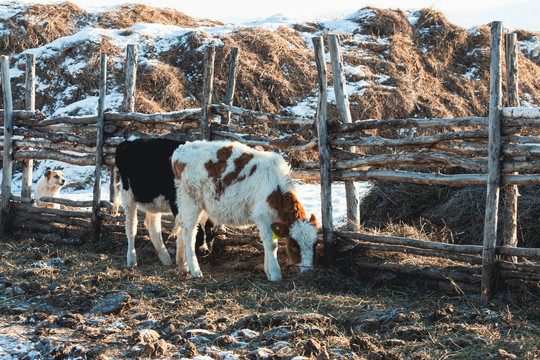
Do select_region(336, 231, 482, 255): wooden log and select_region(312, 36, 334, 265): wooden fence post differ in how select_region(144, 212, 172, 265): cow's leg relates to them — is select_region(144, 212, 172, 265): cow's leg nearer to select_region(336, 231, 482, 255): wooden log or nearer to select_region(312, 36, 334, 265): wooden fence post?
select_region(312, 36, 334, 265): wooden fence post

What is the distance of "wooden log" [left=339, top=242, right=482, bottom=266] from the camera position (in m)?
5.57

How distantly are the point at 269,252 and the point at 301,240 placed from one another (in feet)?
1.36

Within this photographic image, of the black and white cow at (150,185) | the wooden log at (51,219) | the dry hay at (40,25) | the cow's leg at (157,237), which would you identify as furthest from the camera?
the dry hay at (40,25)

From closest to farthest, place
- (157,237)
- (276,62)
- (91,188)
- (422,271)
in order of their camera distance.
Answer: (422,271), (157,237), (91,188), (276,62)

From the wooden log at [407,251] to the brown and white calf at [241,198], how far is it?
0.59 m

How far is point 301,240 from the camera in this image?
6.01m

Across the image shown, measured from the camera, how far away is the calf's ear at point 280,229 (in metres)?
6.09

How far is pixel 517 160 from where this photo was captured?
5.32m

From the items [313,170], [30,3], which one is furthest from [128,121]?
[30,3]

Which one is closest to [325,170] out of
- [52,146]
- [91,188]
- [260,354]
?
[260,354]

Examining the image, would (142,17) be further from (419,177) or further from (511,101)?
(511,101)

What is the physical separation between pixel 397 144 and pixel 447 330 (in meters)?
2.52

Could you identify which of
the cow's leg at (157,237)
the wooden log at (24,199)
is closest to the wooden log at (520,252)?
the cow's leg at (157,237)

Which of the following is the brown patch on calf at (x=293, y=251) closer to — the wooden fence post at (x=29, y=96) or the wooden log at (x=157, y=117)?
the wooden log at (x=157, y=117)
